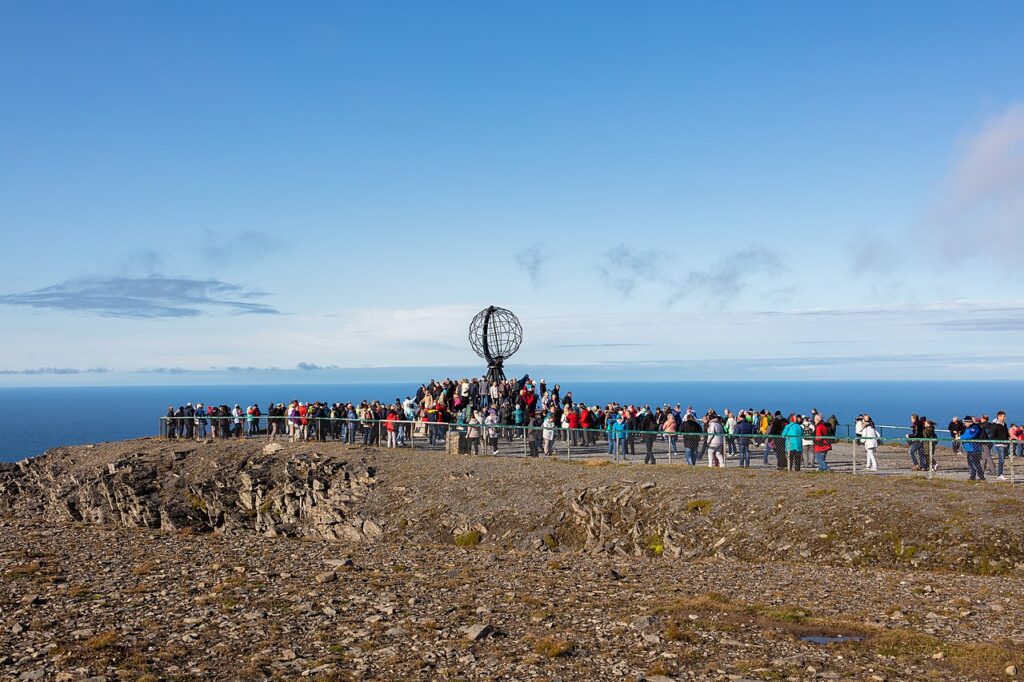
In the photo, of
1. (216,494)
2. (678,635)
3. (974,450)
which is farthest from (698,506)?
(216,494)

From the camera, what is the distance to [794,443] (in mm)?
29938

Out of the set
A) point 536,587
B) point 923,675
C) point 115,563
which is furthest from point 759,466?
point 115,563

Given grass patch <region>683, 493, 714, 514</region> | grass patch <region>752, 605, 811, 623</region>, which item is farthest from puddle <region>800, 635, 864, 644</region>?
grass patch <region>683, 493, 714, 514</region>

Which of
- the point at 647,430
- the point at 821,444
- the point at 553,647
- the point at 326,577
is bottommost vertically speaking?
the point at 326,577

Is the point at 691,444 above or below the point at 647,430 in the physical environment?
below

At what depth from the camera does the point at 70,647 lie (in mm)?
16438

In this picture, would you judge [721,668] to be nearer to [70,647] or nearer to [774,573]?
[774,573]

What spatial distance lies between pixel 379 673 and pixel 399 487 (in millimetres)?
19278

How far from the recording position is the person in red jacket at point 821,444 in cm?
2967

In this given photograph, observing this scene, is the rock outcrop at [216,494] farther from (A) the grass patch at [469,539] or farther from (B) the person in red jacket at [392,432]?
(A) the grass patch at [469,539]

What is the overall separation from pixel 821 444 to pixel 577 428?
10191 millimetres

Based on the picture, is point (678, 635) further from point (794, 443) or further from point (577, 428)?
point (577, 428)

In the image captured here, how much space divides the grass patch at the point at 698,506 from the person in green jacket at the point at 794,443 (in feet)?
15.5

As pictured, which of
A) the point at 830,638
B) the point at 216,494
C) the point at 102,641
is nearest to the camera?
the point at 830,638
